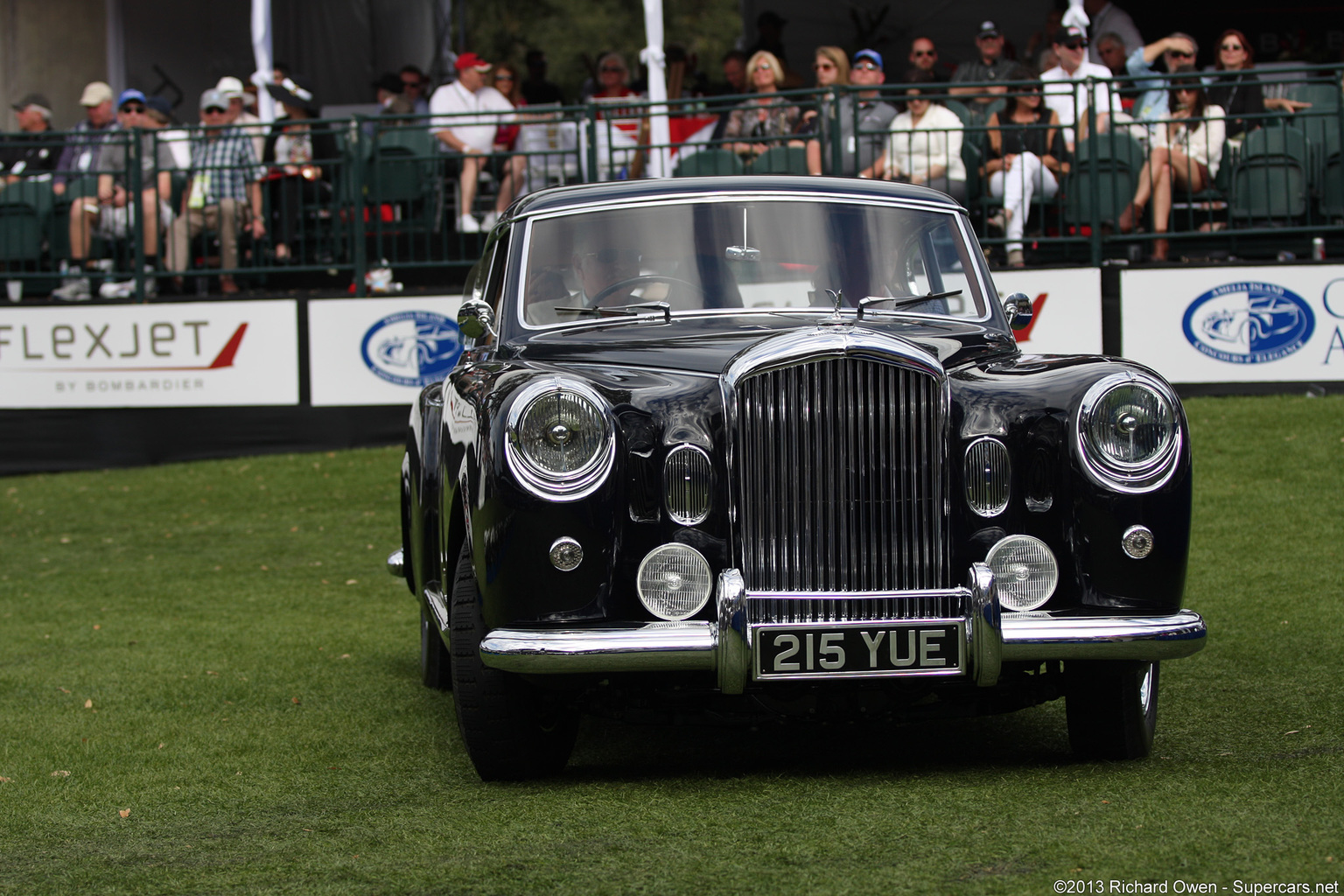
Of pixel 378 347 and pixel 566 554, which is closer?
pixel 566 554

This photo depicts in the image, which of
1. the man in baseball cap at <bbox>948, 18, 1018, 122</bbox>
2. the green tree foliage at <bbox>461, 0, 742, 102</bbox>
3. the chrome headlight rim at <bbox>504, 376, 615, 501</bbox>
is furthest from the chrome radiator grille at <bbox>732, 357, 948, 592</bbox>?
the green tree foliage at <bbox>461, 0, 742, 102</bbox>

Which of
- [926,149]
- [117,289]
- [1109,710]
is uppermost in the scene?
[926,149]

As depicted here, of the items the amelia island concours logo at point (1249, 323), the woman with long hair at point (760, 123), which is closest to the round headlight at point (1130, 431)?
the amelia island concours logo at point (1249, 323)

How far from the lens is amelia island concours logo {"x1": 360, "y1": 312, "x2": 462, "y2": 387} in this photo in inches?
515

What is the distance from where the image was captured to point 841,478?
14.4 feet

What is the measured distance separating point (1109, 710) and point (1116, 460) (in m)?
0.79

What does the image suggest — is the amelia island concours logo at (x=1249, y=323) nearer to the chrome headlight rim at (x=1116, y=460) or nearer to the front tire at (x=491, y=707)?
the chrome headlight rim at (x=1116, y=460)

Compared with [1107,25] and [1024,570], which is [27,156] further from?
[1024,570]

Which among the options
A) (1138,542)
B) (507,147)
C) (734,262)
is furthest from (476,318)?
(507,147)

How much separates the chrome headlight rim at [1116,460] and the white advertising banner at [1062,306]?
25.4 ft

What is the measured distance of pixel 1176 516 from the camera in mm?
4465

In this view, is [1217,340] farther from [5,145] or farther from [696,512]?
[5,145]

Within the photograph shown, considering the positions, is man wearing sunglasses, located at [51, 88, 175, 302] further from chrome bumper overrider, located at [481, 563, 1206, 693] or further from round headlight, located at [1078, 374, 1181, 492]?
round headlight, located at [1078, 374, 1181, 492]

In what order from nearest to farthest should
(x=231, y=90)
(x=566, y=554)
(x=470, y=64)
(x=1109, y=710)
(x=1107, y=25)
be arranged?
(x=566, y=554), (x=1109, y=710), (x=470, y=64), (x=1107, y=25), (x=231, y=90)
